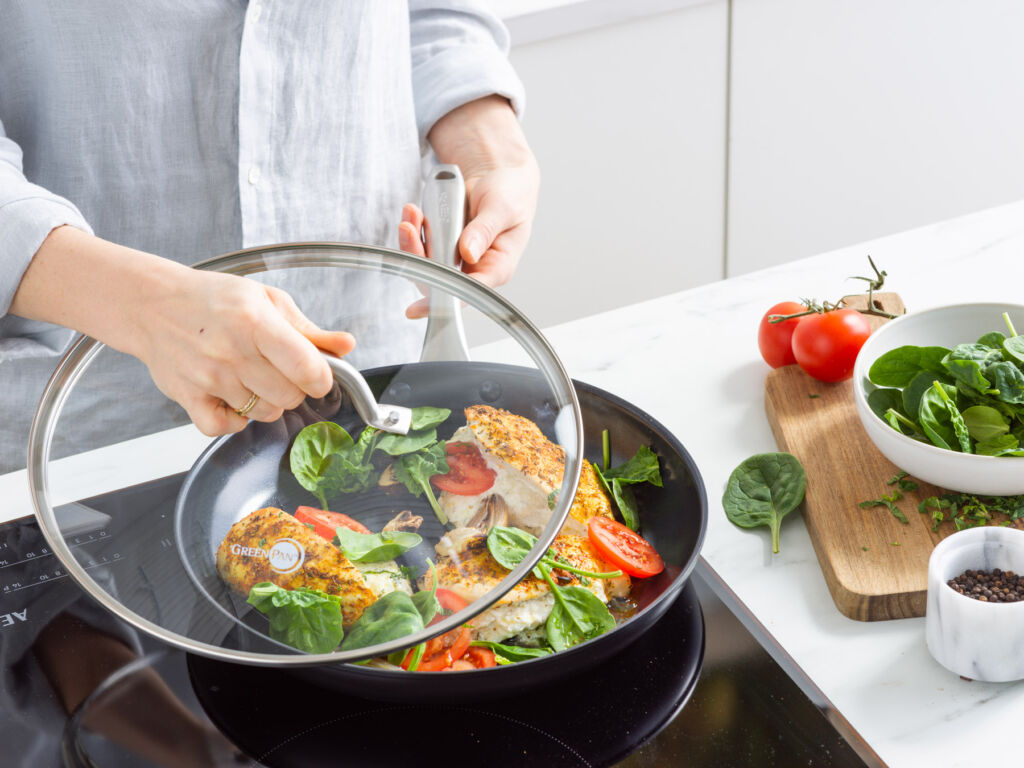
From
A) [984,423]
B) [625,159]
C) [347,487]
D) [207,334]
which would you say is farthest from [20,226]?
[625,159]

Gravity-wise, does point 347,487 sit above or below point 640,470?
above

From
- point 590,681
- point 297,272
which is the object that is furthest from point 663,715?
point 297,272

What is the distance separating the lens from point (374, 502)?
66 cm

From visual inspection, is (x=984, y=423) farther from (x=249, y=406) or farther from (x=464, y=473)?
(x=249, y=406)

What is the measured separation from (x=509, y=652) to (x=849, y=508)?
1.19 ft

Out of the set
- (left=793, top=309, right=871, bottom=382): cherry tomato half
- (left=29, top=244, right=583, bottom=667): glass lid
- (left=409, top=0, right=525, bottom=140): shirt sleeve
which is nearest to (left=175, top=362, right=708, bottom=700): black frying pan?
(left=29, top=244, right=583, bottom=667): glass lid

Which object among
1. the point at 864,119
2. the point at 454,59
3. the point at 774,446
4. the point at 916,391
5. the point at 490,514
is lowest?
the point at 864,119

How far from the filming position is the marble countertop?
713 millimetres

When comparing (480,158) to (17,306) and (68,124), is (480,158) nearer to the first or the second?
(68,124)

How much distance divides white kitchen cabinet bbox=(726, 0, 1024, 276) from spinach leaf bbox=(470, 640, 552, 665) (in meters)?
2.03

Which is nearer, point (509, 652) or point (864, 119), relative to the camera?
point (509, 652)

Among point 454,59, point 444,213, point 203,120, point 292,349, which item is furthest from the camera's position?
point 454,59

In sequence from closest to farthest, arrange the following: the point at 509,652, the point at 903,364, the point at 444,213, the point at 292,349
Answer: the point at 292,349 → the point at 509,652 → the point at 444,213 → the point at 903,364

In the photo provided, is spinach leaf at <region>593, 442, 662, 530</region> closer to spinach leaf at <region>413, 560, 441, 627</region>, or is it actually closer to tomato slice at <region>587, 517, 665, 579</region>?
tomato slice at <region>587, 517, 665, 579</region>
